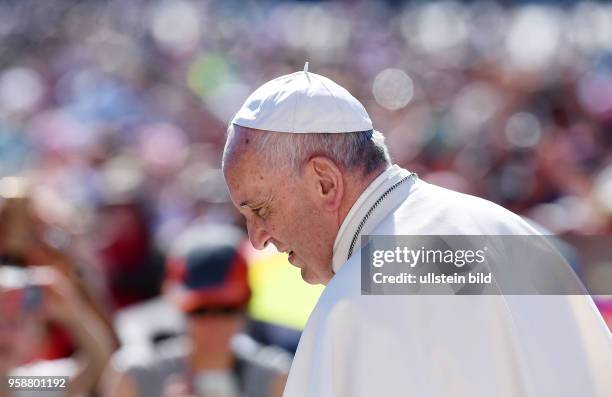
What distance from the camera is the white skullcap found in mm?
2527

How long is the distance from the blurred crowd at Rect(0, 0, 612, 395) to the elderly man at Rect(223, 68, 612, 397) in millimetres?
1740

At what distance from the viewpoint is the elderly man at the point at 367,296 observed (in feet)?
7.34

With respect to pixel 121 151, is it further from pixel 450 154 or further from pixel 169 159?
pixel 450 154

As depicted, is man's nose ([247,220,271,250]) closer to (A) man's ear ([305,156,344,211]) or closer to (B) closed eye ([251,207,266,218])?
(B) closed eye ([251,207,266,218])

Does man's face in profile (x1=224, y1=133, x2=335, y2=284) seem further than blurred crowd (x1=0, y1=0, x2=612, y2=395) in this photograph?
No

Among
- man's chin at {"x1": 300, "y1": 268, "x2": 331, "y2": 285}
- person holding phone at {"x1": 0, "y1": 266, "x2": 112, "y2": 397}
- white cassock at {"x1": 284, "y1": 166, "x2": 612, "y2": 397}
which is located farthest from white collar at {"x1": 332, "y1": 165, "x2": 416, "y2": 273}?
person holding phone at {"x1": 0, "y1": 266, "x2": 112, "y2": 397}

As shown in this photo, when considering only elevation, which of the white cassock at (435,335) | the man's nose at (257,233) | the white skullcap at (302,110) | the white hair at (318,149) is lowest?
the white cassock at (435,335)

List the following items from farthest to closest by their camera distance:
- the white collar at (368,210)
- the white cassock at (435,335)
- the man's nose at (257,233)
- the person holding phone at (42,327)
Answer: the person holding phone at (42,327) → the man's nose at (257,233) → the white collar at (368,210) → the white cassock at (435,335)

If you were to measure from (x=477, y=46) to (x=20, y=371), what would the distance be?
13.2 m

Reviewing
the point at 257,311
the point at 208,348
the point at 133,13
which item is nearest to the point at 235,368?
the point at 208,348

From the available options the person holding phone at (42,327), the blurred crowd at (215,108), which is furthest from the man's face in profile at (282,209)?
the blurred crowd at (215,108)

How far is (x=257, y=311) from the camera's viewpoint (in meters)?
4.46

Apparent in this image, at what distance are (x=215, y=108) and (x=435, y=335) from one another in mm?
10896

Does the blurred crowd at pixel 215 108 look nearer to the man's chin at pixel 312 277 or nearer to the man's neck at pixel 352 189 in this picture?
the man's chin at pixel 312 277
